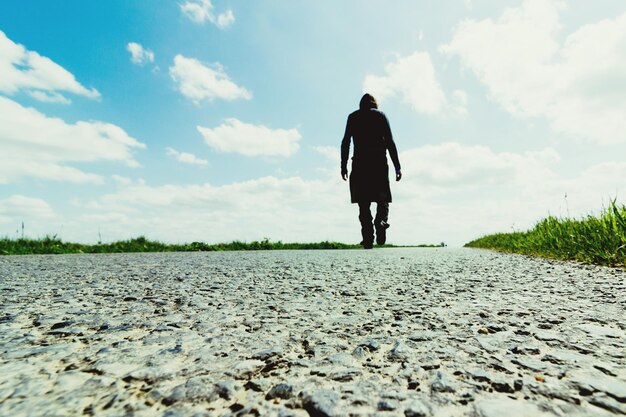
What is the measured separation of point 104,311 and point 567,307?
8.82 ft

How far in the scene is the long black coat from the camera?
8.98 metres

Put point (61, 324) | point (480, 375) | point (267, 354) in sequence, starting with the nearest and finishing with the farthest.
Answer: point (480, 375) → point (267, 354) → point (61, 324)

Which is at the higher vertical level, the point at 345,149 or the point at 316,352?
the point at 345,149

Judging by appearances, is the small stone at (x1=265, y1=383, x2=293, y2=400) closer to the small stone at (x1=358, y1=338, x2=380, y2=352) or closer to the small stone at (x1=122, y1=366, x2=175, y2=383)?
the small stone at (x1=122, y1=366, x2=175, y2=383)

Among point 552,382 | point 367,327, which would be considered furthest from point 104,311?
point 552,382

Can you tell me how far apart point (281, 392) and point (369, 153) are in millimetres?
8223

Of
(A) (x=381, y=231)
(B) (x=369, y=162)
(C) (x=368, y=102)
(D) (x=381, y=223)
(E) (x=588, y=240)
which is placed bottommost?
(E) (x=588, y=240)

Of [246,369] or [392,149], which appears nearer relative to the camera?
[246,369]

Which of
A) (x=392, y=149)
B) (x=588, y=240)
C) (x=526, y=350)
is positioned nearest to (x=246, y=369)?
(x=526, y=350)

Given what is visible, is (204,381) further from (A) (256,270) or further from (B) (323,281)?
(A) (256,270)

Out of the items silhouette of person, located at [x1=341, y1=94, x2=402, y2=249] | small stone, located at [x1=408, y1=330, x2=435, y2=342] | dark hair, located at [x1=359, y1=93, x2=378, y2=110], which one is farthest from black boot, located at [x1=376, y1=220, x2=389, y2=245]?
small stone, located at [x1=408, y1=330, x2=435, y2=342]

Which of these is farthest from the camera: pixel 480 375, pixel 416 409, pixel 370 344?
pixel 370 344

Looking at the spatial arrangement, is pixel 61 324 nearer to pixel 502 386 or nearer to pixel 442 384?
pixel 442 384

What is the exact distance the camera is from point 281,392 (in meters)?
1.19
